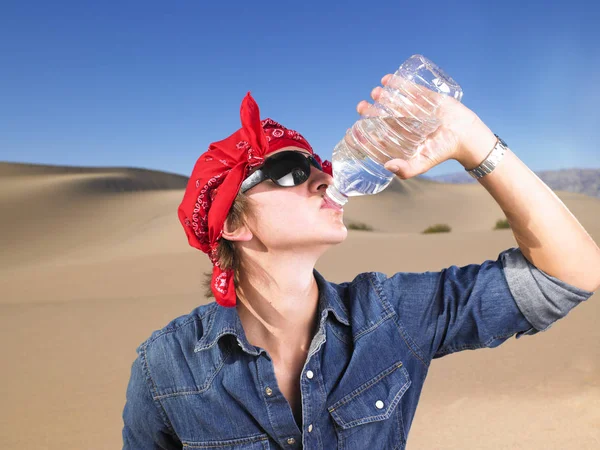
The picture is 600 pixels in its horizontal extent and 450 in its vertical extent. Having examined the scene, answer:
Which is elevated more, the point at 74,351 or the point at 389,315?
the point at 389,315

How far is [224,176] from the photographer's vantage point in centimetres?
246

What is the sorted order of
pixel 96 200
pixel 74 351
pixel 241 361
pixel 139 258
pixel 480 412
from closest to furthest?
pixel 241 361
pixel 480 412
pixel 74 351
pixel 139 258
pixel 96 200

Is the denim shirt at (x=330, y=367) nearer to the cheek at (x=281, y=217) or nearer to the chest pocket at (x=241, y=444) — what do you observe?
the chest pocket at (x=241, y=444)

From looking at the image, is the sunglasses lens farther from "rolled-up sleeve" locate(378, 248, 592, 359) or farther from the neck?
"rolled-up sleeve" locate(378, 248, 592, 359)

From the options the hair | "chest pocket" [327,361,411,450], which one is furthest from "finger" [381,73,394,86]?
"chest pocket" [327,361,411,450]

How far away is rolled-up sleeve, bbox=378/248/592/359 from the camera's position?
2.15 meters

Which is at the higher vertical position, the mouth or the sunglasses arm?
the sunglasses arm

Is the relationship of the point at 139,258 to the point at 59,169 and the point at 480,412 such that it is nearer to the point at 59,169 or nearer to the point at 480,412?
the point at 480,412

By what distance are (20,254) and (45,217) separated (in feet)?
18.8

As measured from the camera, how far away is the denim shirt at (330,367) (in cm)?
229

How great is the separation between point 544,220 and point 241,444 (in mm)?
1436

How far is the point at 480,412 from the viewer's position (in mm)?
4957

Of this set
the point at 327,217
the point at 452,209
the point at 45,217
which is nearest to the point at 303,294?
the point at 327,217

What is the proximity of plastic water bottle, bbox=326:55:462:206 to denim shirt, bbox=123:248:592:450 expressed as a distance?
0.53 meters
